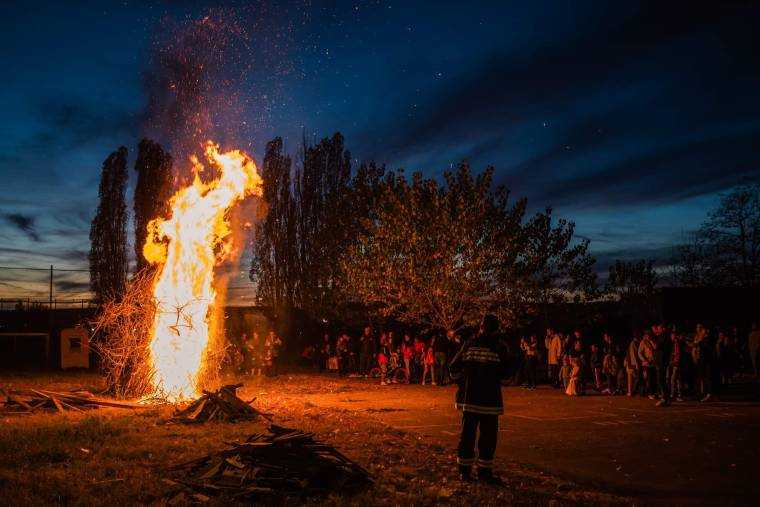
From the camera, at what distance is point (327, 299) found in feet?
103

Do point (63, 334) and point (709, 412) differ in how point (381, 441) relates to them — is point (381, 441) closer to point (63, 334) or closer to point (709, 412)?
point (709, 412)

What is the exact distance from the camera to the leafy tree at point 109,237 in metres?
34.9

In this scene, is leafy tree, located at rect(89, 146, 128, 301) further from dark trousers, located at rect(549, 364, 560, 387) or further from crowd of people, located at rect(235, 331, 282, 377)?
dark trousers, located at rect(549, 364, 560, 387)

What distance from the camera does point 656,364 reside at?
53.9 ft

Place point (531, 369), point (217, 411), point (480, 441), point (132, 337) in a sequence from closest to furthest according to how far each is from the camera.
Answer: point (480, 441) < point (217, 411) < point (132, 337) < point (531, 369)

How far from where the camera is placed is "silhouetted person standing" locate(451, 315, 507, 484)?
7.63 m

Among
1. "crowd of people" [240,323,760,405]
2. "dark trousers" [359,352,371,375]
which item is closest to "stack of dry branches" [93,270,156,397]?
"crowd of people" [240,323,760,405]

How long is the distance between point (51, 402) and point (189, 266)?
4.45m

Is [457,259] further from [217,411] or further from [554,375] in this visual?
[217,411]

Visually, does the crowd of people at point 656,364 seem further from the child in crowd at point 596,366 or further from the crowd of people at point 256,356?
the crowd of people at point 256,356

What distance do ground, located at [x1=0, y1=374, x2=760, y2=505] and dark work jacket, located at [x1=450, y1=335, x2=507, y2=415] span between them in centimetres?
94

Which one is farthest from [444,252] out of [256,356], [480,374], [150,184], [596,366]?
[150,184]

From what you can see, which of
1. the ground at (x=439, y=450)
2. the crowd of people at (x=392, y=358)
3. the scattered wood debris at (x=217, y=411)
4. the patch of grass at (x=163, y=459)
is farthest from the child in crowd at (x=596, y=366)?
the scattered wood debris at (x=217, y=411)

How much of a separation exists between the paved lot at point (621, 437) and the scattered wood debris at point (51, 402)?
5.37 meters
